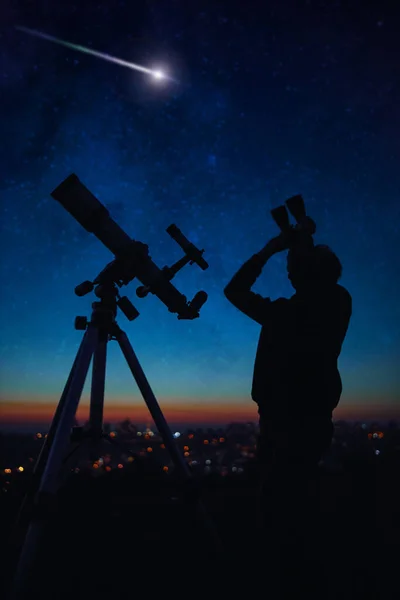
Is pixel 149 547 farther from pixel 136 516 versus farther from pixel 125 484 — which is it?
pixel 125 484

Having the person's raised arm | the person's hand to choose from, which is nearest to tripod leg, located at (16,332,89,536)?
the person's raised arm

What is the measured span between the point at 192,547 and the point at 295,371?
1.66m

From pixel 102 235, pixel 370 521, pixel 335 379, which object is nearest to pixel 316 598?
pixel 335 379

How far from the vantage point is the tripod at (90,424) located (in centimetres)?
190

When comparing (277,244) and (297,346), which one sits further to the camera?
(277,244)

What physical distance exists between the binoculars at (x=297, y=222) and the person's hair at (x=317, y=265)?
0.07 metres

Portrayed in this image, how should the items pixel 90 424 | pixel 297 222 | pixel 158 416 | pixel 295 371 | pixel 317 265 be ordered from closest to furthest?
1. pixel 295 371
2. pixel 317 265
3. pixel 297 222
4. pixel 158 416
5. pixel 90 424

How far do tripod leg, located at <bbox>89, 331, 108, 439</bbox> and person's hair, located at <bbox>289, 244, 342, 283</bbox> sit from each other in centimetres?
A: 168

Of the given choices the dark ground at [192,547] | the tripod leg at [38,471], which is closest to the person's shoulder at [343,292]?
the dark ground at [192,547]

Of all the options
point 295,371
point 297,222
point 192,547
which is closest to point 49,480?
point 192,547

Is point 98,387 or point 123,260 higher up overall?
point 123,260

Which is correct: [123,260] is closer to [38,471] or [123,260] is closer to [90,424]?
[90,424]

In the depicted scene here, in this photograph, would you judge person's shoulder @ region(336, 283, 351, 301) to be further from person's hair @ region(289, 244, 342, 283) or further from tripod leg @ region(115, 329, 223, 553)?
tripod leg @ region(115, 329, 223, 553)

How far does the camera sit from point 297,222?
2332 mm
